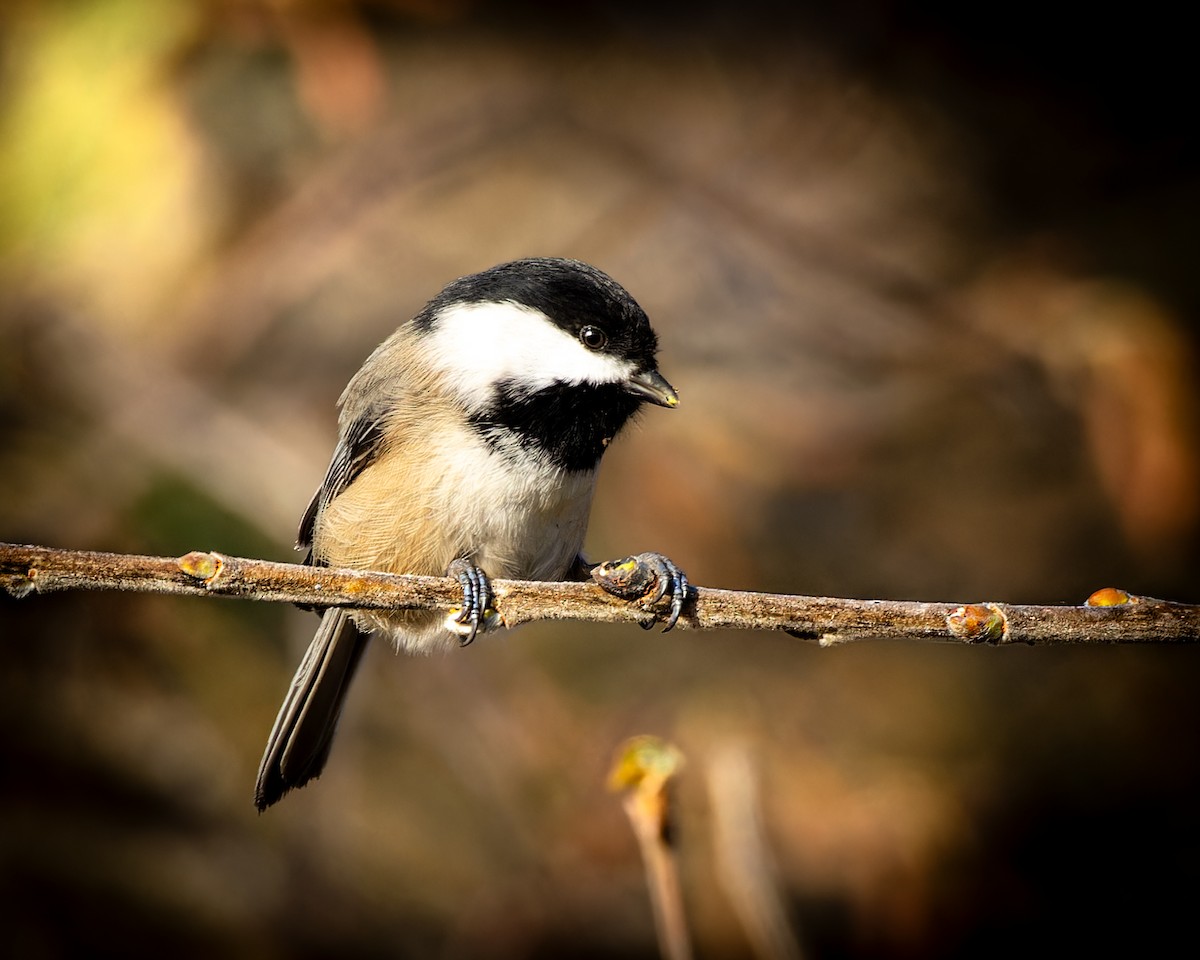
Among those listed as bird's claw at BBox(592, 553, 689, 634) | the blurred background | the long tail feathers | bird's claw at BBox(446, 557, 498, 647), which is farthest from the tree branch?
the blurred background

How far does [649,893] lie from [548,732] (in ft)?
1.87

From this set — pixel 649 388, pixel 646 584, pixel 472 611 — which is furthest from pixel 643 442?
pixel 646 584

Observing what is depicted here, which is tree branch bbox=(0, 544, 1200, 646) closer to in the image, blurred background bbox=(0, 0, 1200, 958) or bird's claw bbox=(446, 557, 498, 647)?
bird's claw bbox=(446, 557, 498, 647)

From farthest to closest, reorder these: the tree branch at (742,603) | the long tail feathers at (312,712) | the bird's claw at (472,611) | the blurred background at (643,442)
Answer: the blurred background at (643,442)
the long tail feathers at (312,712)
the bird's claw at (472,611)
the tree branch at (742,603)

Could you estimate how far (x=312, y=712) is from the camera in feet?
8.41

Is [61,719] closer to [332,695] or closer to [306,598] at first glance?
[332,695]

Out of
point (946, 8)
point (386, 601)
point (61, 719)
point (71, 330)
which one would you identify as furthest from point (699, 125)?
point (386, 601)

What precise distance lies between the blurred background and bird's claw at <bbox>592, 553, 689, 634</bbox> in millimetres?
1484

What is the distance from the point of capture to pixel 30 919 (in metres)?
3.19

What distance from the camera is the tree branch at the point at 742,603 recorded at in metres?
1.41

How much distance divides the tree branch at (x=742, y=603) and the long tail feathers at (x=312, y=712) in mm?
1019

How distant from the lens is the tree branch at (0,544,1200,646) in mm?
1413

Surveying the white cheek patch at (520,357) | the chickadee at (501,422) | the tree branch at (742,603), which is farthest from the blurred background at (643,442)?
the tree branch at (742,603)

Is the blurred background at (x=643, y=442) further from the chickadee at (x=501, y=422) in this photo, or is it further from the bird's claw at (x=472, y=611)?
the bird's claw at (x=472, y=611)
